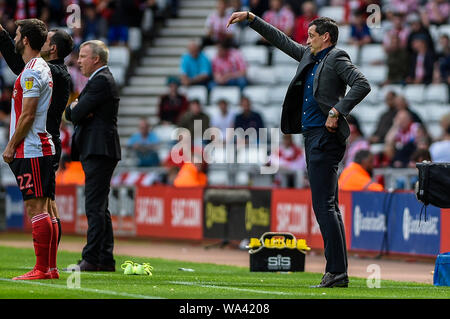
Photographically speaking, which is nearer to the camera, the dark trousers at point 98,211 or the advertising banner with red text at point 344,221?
the dark trousers at point 98,211

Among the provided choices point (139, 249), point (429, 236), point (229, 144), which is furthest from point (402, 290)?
point (229, 144)

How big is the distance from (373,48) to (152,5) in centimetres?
726

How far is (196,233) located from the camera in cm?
1925

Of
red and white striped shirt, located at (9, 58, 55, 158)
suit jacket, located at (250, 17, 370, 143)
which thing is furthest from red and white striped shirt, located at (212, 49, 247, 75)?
red and white striped shirt, located at (9, 58, 55, 158)

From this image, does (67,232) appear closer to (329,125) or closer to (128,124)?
(128,124)

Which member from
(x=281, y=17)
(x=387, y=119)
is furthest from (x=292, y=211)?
(x=281, y=17)

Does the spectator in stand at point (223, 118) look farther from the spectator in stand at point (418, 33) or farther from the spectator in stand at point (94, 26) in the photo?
the spectator in stand at point (94, 26)

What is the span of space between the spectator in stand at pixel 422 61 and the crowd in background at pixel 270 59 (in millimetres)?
19

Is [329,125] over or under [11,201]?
over

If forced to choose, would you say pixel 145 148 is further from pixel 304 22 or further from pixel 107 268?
pixel 107 268

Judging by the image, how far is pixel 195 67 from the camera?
24.8m

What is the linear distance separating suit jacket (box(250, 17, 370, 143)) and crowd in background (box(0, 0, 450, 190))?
7318 mm

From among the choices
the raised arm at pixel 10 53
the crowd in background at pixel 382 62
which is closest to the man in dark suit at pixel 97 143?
the raised arm at pixel 10 53

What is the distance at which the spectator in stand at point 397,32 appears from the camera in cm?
2215
